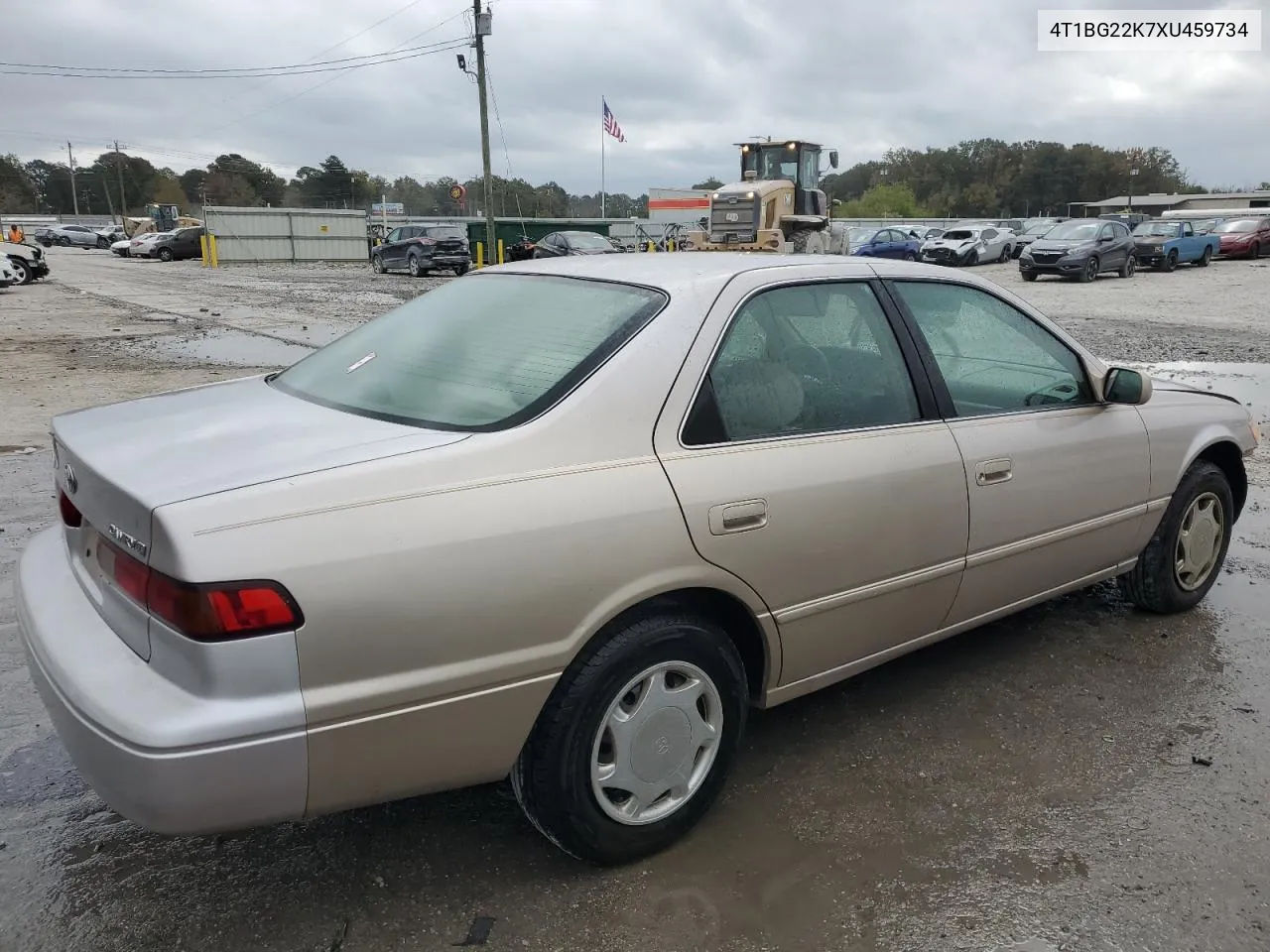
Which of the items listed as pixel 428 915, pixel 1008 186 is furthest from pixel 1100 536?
pixel 1008 186

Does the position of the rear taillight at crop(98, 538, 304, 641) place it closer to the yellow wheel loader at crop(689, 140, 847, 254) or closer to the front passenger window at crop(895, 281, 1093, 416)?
the front passenger window at crop(895, 281, 1093, 416)

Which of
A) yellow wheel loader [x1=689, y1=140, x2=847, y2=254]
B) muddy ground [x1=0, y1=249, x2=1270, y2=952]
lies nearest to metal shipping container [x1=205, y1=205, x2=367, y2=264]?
yellow wheel loader [x1=689, y1=140, x2=847, y2=254]

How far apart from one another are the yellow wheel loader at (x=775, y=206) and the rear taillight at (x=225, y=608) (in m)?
20.2

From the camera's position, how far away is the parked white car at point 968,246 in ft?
107

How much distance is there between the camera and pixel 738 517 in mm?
2523

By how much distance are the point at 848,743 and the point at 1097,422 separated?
1578mm

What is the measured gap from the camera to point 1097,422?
3.62m

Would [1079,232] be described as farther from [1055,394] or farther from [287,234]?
[287,234]

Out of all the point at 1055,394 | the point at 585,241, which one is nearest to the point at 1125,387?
the point at 1055,394

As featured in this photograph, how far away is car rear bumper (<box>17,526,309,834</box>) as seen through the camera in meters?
1.88

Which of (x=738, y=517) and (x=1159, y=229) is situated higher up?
(x=1159, y=229)

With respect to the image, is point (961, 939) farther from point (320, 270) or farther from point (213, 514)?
point (320, 270)

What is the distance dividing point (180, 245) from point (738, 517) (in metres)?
47.6

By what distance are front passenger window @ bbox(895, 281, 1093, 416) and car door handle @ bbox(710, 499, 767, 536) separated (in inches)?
40.9
